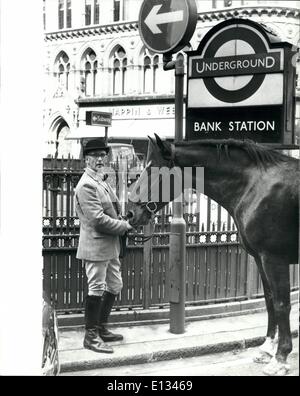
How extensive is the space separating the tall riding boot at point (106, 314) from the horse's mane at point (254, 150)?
181cm

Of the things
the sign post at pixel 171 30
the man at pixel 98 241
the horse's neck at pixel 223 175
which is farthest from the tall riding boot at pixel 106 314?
the sign post at pixel 171 30

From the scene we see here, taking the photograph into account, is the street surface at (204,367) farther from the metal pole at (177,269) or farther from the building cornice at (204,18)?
the building cornice at (204,18)

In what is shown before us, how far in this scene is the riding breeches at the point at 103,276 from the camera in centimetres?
638

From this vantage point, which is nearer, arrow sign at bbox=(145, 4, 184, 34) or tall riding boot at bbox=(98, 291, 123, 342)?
arrow sign at bbox=(145, 4, 184, 34)

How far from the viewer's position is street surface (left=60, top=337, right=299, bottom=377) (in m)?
5.66

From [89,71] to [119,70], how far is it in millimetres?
293

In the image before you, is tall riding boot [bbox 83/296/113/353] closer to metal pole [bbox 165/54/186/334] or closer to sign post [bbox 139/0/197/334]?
metal pole [bbox 165/54/186/334]

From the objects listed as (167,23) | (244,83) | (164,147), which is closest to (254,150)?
(244,83)

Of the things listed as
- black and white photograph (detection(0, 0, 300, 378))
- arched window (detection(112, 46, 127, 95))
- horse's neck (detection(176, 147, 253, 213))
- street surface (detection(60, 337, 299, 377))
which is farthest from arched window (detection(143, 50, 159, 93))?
street surface (detection(60, 337, 299, 377))

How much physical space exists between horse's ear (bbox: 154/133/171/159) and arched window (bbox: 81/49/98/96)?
2.78 ft

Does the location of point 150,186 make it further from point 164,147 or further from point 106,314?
point 106,314

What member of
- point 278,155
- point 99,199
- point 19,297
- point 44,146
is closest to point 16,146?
point 44,146

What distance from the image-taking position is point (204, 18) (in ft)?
18.9
